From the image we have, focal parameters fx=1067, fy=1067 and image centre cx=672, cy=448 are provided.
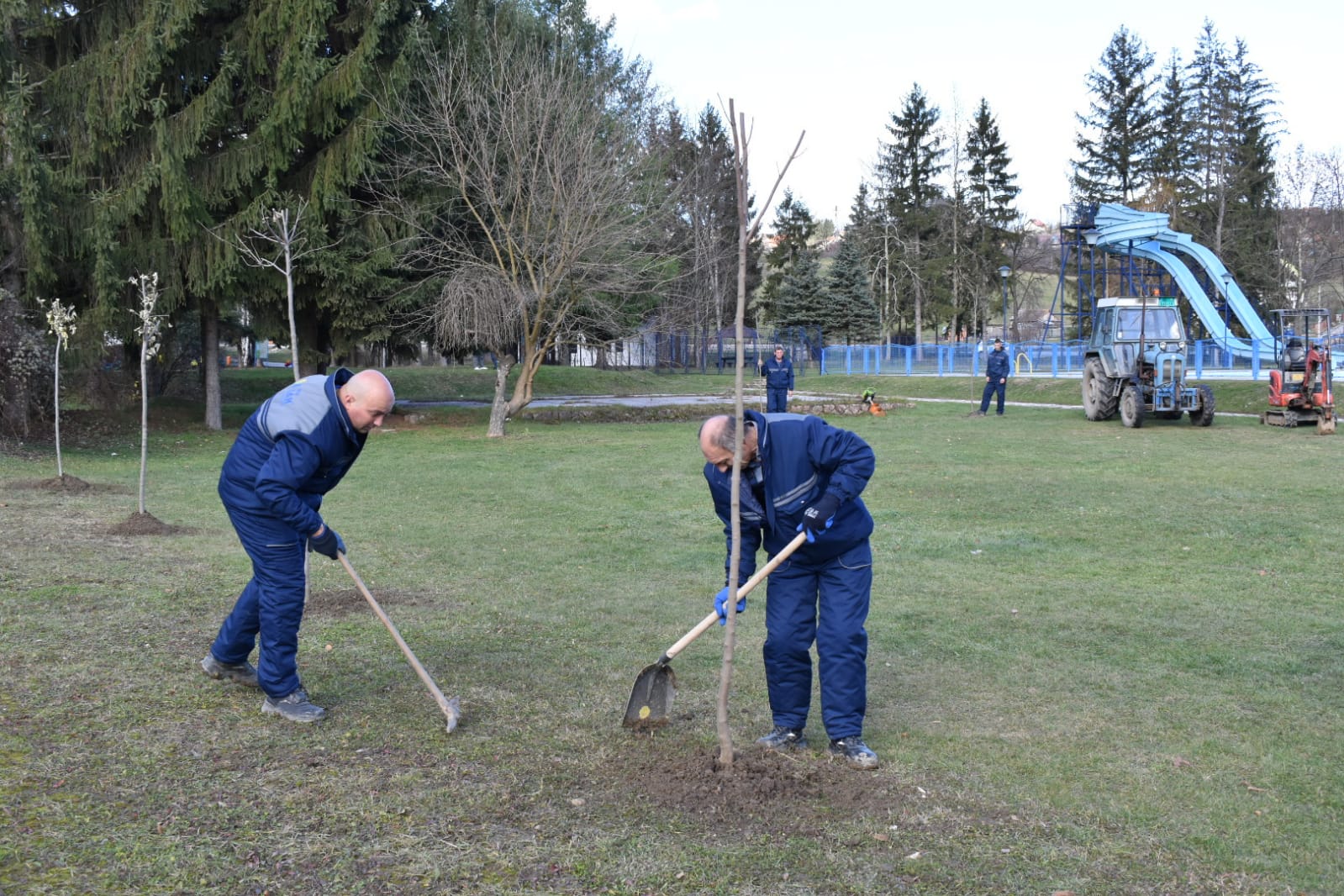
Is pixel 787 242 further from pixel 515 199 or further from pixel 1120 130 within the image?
pixel 515 199

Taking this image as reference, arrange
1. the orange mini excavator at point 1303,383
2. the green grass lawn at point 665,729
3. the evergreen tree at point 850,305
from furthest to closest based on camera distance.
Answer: the evergreen tree at point 850,305 < the orange mini excavator at point 1303,383 < the green grass lawn at point 665,729

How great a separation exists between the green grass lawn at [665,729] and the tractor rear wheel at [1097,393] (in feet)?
38.8

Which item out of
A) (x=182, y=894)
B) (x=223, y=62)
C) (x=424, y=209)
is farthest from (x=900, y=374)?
(x=182, y=894)

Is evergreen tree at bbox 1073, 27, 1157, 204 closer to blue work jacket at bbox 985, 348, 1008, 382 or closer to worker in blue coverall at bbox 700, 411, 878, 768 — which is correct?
blue work jacket at bbox 985, 348, 1008, 382

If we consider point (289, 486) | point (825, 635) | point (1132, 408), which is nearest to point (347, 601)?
point (289, 486)

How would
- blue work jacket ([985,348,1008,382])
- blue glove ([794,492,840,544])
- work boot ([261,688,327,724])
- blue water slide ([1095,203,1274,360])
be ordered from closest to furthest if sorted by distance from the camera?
blue glove ([794,492,840,544]), work boot ([261,688,327,724]), blue work jacket ([985,348,1008,382]), blue water slide ([1095,203,1274,360])

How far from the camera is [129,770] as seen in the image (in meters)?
4.47

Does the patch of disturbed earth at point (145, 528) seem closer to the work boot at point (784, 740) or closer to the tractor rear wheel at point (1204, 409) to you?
the work boot at point (784, 740)

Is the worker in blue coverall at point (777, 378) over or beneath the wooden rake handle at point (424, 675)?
over

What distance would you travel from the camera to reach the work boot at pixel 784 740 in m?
4.80

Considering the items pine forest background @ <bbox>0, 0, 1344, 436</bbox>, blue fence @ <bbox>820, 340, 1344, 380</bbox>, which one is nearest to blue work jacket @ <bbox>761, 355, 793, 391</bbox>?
pine forest background @ <bbox>0, 0, 1344, 436</bbox>

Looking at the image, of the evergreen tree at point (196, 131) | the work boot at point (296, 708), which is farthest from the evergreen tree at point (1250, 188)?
the work boot at point (296, 708)

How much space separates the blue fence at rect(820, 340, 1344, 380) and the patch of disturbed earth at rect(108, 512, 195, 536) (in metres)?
24.0

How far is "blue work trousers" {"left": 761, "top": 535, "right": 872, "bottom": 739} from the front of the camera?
468 centimetres
